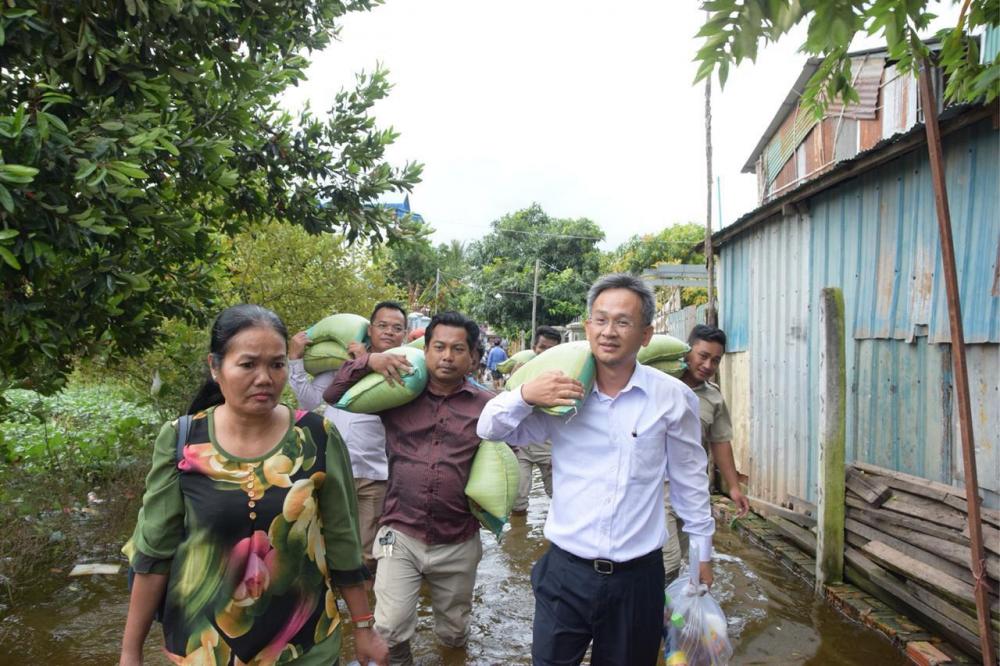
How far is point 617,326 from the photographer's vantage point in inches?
105

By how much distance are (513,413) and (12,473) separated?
17.0 feet

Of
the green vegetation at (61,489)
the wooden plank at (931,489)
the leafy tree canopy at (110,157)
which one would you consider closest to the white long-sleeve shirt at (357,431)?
the leafy tree canopy at (110,157)

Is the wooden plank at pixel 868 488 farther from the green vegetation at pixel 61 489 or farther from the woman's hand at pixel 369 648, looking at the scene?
the green vegetation at pixel 61 489

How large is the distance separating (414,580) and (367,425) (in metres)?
1.50

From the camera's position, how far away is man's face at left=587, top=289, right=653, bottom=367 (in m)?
2.65

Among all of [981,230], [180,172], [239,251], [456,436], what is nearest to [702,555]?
[456,436]

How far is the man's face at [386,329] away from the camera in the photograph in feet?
15.6

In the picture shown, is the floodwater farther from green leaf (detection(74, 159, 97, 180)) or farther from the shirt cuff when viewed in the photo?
green leaf (detection(74, 159, 97, 180))

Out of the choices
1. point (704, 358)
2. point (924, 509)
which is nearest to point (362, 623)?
point (704, 358)

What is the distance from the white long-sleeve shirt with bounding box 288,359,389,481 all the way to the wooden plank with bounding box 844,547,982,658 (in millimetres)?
3230

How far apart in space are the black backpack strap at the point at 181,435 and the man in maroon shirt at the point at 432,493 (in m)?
1.43

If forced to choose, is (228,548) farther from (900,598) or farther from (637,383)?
(900,598)

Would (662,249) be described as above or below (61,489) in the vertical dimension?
above

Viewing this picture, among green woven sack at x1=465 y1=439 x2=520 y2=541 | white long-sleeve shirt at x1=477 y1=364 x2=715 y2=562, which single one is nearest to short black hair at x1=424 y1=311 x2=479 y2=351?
Answer: green woven sack at x1=465 y1=439 x2=520 y2=541
